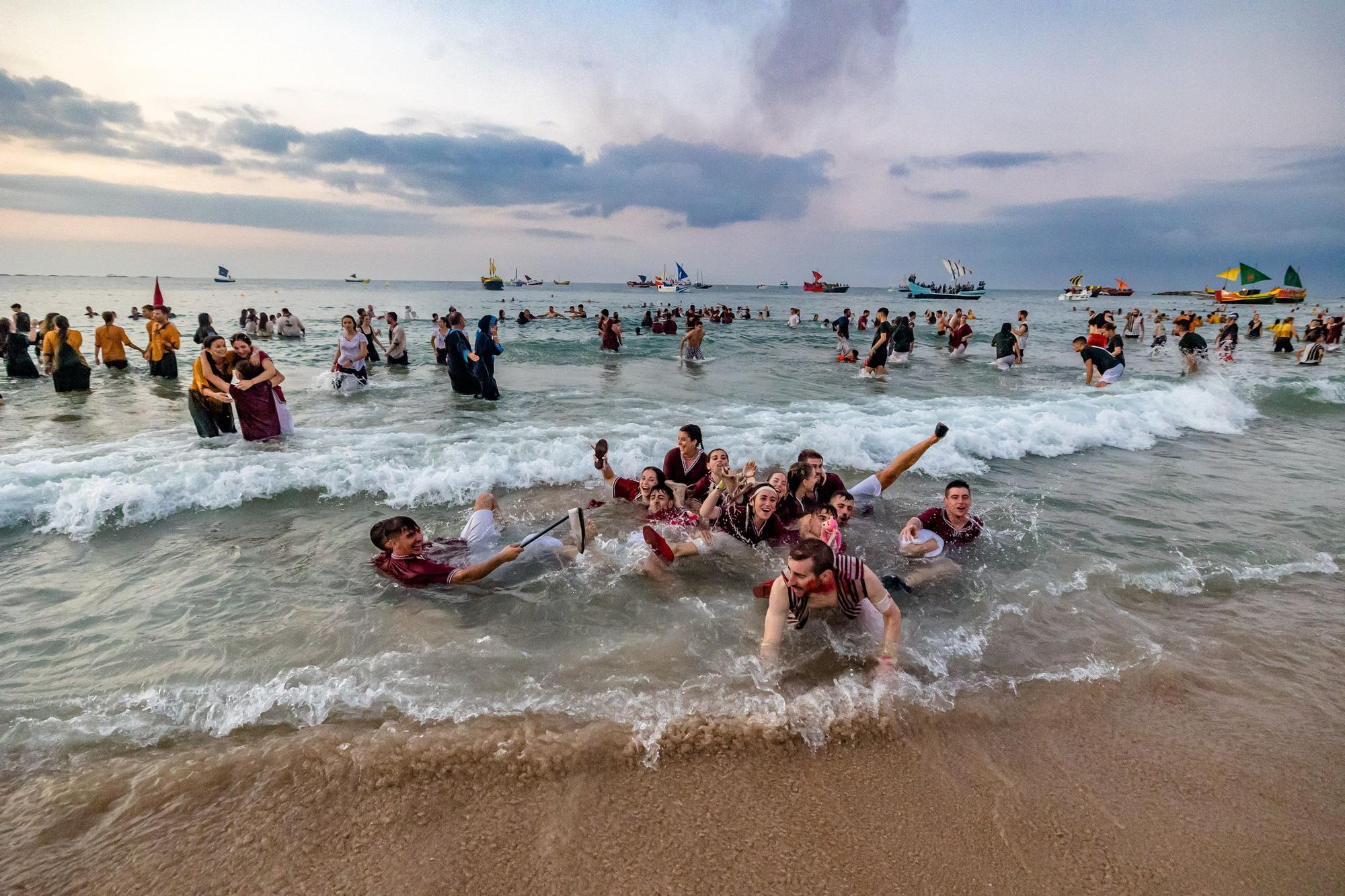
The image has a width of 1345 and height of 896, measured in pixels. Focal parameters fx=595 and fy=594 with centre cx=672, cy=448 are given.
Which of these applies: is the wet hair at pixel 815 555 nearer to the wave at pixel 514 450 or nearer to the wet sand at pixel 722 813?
the wet sand at pixel 722 813

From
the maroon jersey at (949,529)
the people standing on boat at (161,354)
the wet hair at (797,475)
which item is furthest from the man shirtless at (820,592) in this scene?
the people standing on boat at (161,354)

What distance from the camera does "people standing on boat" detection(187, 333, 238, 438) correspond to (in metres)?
8.16

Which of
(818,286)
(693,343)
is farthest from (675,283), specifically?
(693,343)

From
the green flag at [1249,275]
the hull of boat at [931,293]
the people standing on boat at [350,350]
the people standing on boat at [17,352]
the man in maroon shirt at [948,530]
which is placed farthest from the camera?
the hull of boat at [931,293]

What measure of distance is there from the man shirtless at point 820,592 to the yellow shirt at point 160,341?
16.6 m

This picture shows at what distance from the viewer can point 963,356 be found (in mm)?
22562

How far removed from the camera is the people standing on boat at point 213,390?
8.16 metres

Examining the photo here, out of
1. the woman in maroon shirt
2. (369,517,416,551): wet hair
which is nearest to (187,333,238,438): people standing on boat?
(369,517,416,551): wet hair

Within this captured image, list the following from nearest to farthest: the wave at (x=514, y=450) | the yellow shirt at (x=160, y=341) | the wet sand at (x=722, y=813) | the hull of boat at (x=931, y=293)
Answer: the wet sand at (x=722, y=813) → the wave at (x=514, y=450) → the yellow shirt at (x=160, y=341) → the hull of boat at (x=931, y=293)

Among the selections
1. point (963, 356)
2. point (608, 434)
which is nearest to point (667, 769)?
point (608, 434)

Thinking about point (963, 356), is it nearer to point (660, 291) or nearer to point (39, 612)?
point (39, 612)

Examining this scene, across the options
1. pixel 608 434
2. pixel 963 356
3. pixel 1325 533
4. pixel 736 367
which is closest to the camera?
pixel 1325 533

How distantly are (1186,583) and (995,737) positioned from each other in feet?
10.6

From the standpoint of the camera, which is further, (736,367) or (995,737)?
(736,367)
